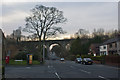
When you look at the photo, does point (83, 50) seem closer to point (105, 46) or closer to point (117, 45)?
point (105, 46)

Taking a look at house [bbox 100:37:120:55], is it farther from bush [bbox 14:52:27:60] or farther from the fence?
bush [bbox 14:52:27:60]

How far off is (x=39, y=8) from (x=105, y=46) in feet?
111

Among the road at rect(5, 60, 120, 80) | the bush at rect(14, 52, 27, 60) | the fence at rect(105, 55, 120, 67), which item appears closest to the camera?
the road at rect(5, 60, 120, 80)

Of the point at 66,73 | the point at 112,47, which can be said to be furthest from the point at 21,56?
the point at 112,47

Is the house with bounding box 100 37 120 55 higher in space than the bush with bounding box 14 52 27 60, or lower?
higher

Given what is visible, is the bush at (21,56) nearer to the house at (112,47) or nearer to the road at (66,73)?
the road at (66,73)

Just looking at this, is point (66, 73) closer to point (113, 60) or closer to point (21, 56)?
point (113, 60)

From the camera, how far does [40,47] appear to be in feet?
159

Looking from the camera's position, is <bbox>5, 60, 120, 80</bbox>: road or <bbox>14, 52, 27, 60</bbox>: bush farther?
<bbox>14, 52, 27, 60</bbox>: bush

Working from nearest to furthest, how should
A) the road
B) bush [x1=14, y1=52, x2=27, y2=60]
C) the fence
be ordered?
the road → the fence → bush [x1=14, y1=52, x2=27, y2=60]

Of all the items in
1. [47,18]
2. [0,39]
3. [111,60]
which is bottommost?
[111,60]

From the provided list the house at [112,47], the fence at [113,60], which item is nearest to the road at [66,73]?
the fence at [113,60]

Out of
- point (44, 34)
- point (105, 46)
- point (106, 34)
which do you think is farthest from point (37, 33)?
point (106, 34)

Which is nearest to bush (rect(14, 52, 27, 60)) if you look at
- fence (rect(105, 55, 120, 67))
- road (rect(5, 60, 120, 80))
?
fence (rect(105, 55, 120, 67))
